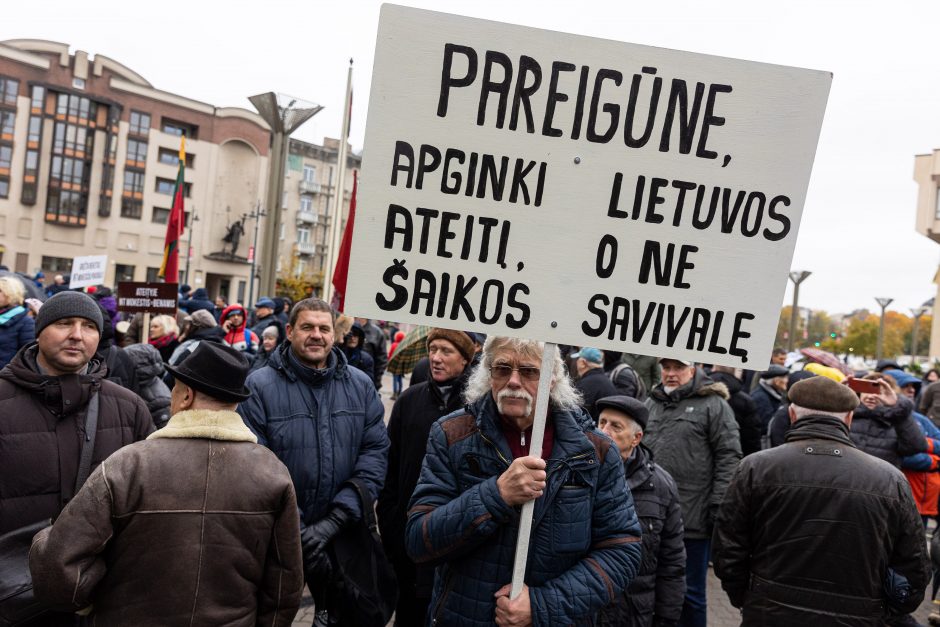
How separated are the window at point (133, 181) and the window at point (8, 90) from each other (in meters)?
8.45

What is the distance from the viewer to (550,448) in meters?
2.80

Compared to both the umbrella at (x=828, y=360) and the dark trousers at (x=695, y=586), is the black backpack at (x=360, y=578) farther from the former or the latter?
the umbrella at (x=828, y=360)

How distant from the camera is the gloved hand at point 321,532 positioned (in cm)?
372

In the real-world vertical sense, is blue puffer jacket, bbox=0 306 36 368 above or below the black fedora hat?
below

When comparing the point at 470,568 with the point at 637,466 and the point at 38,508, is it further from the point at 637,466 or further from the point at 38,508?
the point at 38,508

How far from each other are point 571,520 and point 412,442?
184cm

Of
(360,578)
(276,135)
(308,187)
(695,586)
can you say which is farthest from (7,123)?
(695,586)

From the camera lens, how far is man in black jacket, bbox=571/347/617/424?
6.29 m

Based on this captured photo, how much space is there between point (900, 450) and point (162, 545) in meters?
Answer: 5.64

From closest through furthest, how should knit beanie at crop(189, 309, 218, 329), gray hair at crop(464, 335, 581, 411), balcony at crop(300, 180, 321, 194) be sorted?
gray hair at crop(464, 335, 581, 411)
knit beanie at crop(189, 309, 218, 329)
balcony at crop(300, 180, 321, 194)

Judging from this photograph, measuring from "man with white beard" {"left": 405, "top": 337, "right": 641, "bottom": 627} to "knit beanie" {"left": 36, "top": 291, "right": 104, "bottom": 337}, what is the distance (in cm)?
177

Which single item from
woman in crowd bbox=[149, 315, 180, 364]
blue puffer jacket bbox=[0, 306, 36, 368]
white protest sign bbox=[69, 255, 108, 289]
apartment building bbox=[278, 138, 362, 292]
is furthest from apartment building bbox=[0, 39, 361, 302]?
blue puffer jacket bbox=[0, 306, 36, 368]

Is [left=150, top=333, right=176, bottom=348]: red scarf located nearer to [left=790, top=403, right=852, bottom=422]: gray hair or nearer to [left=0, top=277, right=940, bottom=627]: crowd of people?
[left=0, top=277, right=940, bottom=627]: crowd of people

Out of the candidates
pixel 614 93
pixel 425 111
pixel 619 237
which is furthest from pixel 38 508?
pixel 614 93
